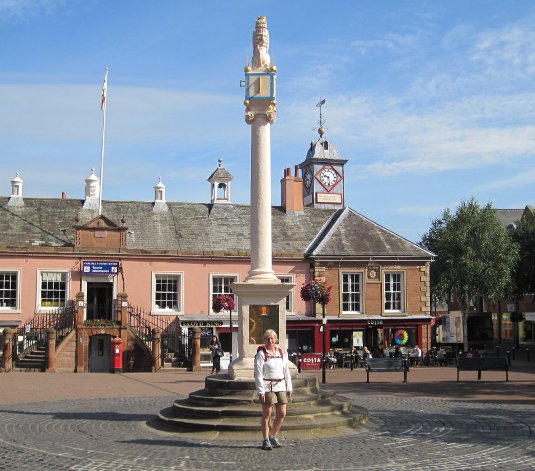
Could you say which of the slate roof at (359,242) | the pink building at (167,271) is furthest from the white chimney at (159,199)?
the slate roof at (359,242)

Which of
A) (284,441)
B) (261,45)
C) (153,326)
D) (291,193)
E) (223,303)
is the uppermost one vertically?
(291,193)

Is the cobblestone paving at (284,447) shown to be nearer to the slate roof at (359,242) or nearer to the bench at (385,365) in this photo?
the bench at (385,365)

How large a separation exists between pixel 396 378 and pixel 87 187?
2073cm

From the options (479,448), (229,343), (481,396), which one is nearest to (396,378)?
(481,396)

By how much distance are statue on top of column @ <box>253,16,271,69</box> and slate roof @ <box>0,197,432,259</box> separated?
830 inches

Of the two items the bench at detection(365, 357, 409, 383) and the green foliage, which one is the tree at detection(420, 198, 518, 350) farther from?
the bench at detection(365, 357, 409, 383)

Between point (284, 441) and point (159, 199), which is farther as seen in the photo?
point (159, 199)

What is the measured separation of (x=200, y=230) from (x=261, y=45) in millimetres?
23649

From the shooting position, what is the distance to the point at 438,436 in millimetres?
Result: 12047

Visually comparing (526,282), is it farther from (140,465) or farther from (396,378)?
(140,465)

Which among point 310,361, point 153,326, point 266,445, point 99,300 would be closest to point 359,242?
point 153,326

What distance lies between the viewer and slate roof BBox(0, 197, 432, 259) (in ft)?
120

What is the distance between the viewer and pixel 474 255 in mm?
43281

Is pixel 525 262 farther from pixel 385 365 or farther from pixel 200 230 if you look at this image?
Answer: pixel 385 365
